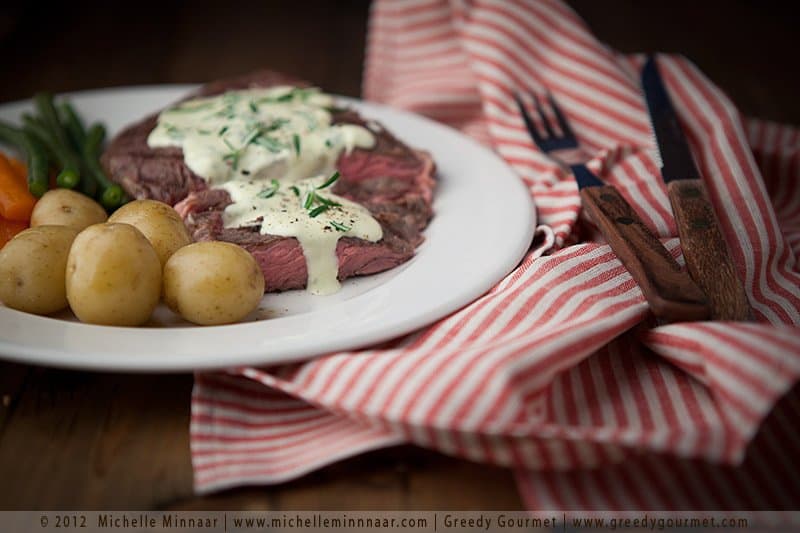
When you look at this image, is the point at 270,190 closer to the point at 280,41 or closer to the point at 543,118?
the point at 543,118

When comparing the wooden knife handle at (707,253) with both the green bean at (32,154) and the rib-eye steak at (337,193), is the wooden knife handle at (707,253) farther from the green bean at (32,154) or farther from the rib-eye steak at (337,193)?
the green bean at (32,154)

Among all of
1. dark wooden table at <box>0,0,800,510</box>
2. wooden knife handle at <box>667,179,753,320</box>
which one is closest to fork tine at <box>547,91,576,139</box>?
wooden knife handle at <box>667,179,753,320</box>

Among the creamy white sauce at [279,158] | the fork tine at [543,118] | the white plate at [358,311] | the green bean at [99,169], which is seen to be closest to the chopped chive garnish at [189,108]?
the creamy white sauce at [279,158]

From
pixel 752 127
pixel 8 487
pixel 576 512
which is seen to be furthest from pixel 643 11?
pixel 8 487

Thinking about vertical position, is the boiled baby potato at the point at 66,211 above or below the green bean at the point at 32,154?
above

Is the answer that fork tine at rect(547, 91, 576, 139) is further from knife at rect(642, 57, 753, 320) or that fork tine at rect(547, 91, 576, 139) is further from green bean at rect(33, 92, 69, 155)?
green bean at rect(33, 92, 69, 155)

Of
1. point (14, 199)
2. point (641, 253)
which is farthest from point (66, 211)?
point (641, 253)
